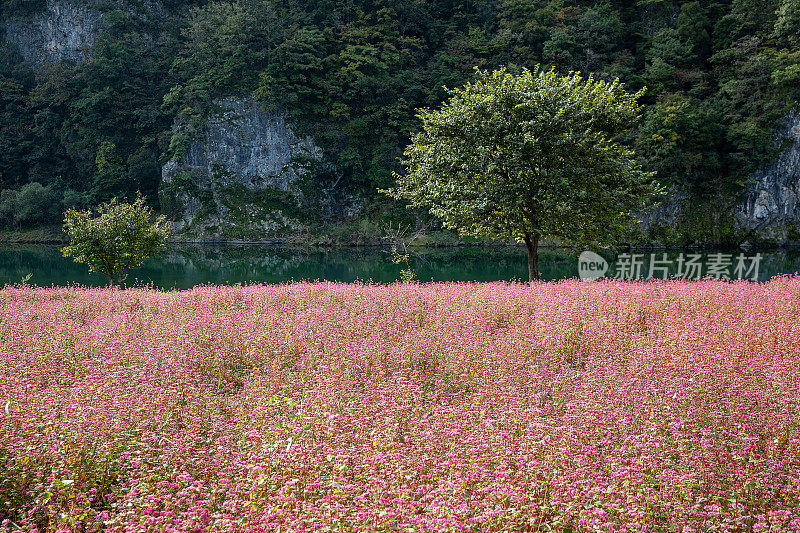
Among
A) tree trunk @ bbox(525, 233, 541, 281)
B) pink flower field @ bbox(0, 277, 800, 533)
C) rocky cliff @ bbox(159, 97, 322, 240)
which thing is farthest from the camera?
rocky cliff @ bbox(159, 97, 322, 240)

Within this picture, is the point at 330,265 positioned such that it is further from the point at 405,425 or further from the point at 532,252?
the point at 405,425

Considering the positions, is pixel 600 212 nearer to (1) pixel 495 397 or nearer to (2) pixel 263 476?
(1) pixel 495 397

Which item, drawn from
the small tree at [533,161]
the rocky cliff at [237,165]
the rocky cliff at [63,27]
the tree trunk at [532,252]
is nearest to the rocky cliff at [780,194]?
the small tree at [533,161]

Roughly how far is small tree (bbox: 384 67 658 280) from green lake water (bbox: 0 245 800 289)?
12.7 m

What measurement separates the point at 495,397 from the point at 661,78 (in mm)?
63351

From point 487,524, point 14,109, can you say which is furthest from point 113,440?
point 14,109

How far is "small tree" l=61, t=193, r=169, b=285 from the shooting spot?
19.5m

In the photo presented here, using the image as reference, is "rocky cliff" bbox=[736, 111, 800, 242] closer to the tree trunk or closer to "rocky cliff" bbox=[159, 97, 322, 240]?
the tree trunk

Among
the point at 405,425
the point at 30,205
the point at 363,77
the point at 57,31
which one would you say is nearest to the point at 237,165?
the point at 363,77

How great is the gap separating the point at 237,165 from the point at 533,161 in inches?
2409

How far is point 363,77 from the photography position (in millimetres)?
67438

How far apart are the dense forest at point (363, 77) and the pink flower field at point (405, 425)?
52044 millimetres

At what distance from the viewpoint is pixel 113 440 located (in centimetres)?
393

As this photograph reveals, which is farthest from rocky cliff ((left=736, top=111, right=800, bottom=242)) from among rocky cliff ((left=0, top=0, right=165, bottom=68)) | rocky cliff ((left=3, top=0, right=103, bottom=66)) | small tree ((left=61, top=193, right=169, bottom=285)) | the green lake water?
rocky cliff ((left=3, top=0, right=103, bottom=66))
